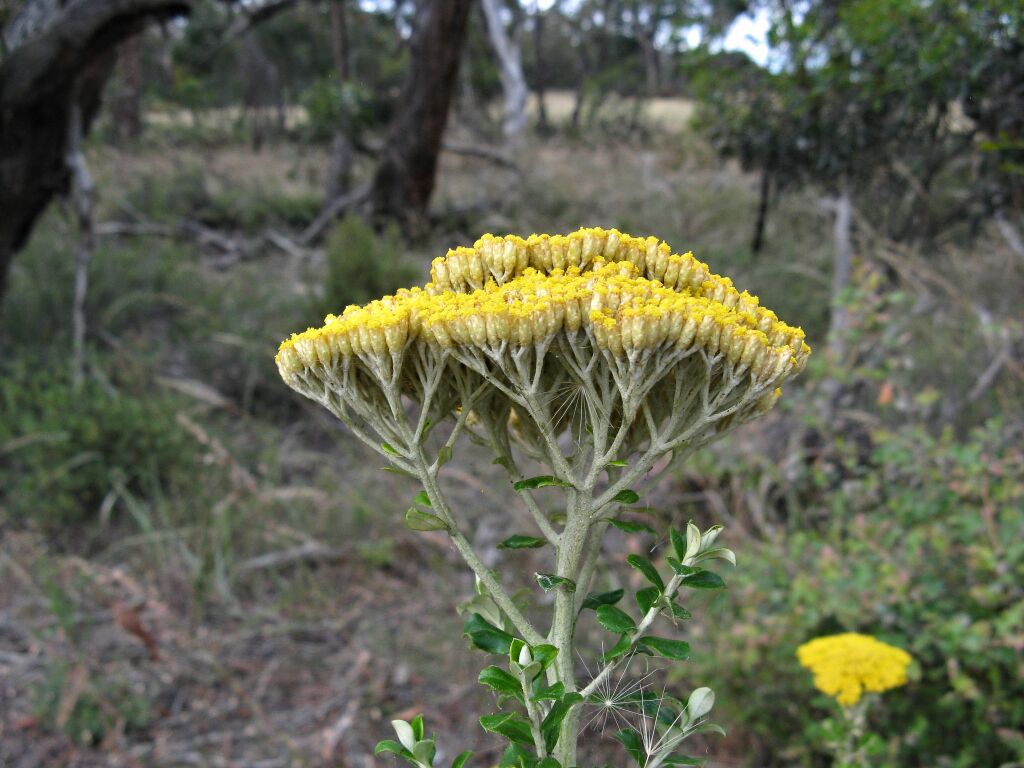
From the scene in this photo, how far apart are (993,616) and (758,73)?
3.99 meters

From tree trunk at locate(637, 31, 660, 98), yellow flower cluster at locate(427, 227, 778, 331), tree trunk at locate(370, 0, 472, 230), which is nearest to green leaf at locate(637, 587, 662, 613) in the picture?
yellow flower cluster at locate(427, 227, 778, 331)

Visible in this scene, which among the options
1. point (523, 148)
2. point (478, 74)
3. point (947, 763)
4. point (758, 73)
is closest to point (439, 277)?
point (947, 763)

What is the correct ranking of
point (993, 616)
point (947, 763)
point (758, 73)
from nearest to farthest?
point (947, 763)
point (993, 616)
point (758, 73)

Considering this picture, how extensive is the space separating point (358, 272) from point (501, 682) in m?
5.68

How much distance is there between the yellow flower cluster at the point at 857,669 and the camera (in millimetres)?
1798

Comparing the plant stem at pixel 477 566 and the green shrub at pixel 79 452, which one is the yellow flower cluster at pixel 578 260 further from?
the green shrub at pixel 79 452

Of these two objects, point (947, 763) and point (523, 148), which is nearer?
point (947, 763)

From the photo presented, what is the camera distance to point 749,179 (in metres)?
11.5

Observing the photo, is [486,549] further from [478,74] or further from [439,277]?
[478,74]

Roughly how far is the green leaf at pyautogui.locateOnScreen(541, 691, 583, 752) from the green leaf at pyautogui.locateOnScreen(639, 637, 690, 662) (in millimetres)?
102

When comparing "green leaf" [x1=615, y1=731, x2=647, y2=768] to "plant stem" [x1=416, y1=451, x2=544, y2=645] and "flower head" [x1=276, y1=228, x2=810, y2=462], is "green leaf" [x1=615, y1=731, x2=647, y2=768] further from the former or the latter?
"flower head" [x1=276, y1=228, x2=810, y2=462]

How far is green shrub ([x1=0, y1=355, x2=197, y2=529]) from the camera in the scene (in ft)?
14.3

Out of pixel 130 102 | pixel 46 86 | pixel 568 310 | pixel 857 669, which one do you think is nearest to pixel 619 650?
pixel 568 310

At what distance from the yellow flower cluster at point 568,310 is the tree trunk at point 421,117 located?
23.1ft
